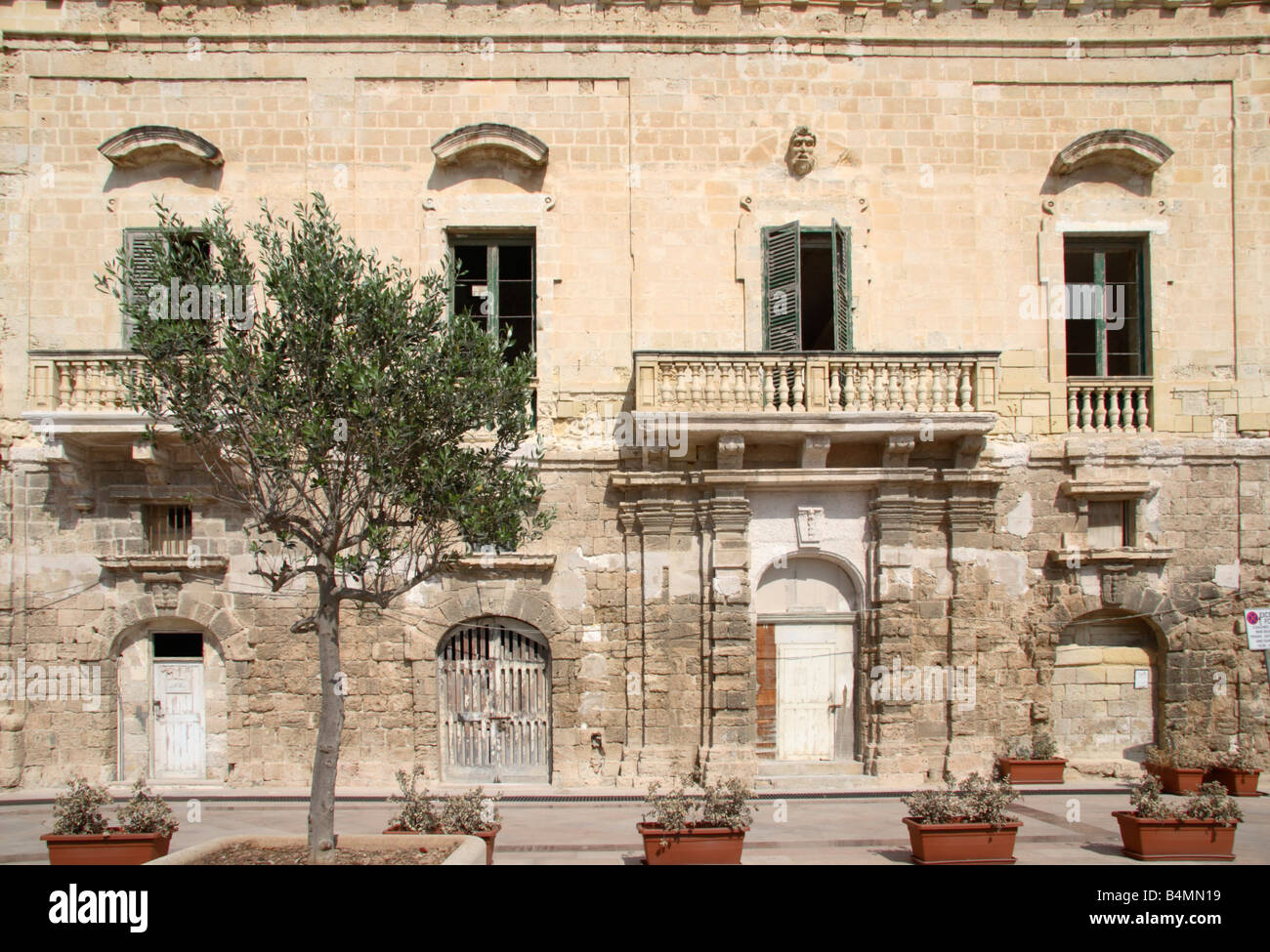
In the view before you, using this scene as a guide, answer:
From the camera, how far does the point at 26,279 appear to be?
1599 centimetres

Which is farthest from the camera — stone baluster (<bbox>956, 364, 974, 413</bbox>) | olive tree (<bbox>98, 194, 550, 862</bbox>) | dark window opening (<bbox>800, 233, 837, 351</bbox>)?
dark window opening (<bbox>800, 233, 837, 351</bbox>)

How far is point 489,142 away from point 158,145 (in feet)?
14.0

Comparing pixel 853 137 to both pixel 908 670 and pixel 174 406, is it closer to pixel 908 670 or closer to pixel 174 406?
pixel 908 670

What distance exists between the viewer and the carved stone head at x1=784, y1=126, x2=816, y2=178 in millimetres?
16156

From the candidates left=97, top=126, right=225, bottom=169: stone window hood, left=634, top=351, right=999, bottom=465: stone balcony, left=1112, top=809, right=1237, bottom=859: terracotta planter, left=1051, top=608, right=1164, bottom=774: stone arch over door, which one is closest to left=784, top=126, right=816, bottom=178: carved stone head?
left=634, top=351, right=999, bottom=465: stone balcony

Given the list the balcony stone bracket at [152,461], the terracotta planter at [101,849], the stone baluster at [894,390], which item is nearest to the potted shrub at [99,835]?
the terracotta planter at [101,849]

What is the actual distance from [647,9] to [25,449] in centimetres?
1004

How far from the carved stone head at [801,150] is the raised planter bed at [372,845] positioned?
33.0 feet

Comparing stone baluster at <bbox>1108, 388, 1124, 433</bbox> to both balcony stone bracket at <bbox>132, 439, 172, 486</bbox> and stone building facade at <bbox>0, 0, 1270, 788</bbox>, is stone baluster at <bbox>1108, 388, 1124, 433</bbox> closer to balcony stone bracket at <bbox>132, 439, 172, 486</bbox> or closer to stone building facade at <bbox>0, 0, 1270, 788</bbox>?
stone building facade at <bbox>0, 0, 1270, 788</bbox>

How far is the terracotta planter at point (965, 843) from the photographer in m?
11.0

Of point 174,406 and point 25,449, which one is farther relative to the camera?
point 25,449

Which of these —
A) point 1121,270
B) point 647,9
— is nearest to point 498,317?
point 647,9

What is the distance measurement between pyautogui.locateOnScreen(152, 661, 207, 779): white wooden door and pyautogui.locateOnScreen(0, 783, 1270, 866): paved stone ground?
0.61 meters

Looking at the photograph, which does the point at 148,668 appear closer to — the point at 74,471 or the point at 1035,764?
the point at 74,471
